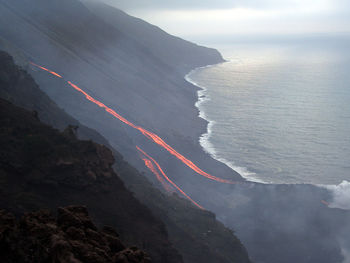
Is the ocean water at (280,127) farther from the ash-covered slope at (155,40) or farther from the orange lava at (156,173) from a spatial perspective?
the ash-covered slope at (155,40)

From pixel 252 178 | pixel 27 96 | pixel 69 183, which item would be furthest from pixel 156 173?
pixel 69 183

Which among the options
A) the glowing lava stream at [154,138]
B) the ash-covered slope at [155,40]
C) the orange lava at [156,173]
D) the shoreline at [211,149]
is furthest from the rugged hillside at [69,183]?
the ash-covered slope at [155,40]

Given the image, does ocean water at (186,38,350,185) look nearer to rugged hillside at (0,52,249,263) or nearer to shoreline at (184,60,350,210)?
shoreline at (184,60,350,210)

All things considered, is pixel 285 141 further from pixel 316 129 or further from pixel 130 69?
pixel 130 69

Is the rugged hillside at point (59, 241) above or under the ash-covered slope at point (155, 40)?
under

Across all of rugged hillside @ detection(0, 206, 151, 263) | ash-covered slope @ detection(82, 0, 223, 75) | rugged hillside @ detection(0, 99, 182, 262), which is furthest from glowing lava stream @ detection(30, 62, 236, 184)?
ash-covered slope @ detection(82, 0, 223, 75)

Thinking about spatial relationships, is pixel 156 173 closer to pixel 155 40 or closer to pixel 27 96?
pixel 27 96

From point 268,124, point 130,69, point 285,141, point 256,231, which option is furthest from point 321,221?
point 130,69
